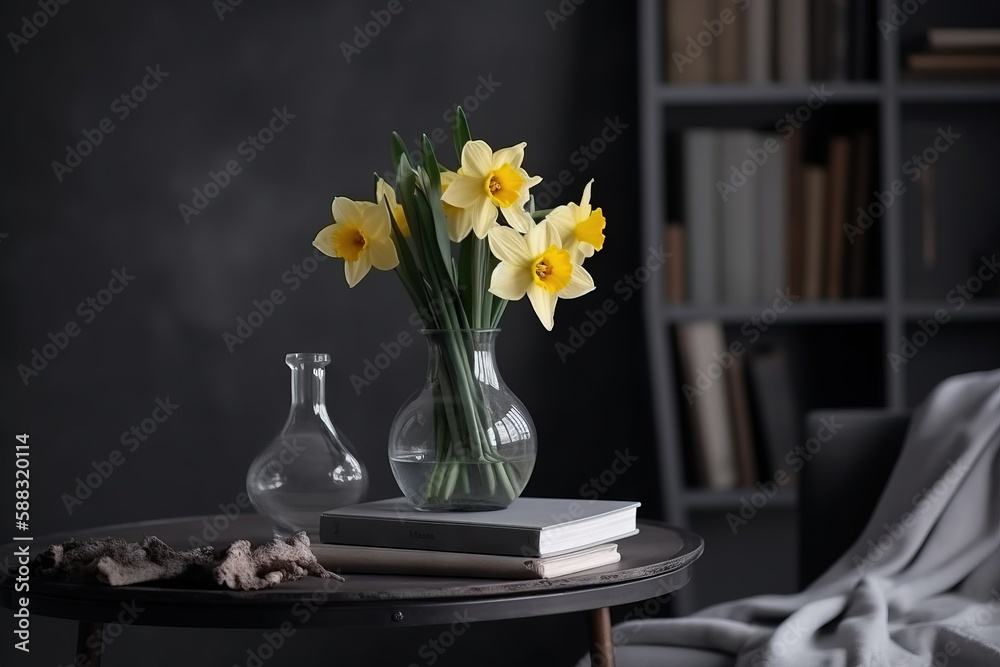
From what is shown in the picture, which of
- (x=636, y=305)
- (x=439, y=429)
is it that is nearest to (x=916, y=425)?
(x=636, y=305)

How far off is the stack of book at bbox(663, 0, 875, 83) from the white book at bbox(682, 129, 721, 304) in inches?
5.6

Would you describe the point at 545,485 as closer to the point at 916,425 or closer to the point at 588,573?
the point at 916,425

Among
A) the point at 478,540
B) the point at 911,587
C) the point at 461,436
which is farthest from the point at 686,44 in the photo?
the point at 478,540

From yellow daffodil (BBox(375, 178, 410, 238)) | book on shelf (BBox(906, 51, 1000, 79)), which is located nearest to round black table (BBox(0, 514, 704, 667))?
yellow daffodil (BBox(375, 178, 410, 238))

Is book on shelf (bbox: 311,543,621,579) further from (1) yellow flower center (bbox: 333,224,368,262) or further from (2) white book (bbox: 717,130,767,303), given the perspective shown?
(2) white book (bbox: 717,130,767,303)

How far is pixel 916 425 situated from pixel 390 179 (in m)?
1.19

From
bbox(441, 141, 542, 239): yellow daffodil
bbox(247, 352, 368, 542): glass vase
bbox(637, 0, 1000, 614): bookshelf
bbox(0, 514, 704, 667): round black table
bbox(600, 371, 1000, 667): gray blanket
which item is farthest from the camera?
bbox(637, 0, 1000, 614): bookshelf

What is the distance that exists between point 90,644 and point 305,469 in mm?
303

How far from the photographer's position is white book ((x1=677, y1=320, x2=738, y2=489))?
2150 mm

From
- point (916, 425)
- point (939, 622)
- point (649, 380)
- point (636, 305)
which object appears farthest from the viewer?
point (636, 305)

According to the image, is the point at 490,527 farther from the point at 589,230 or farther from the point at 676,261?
the point at 676,261

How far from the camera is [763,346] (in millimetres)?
2262

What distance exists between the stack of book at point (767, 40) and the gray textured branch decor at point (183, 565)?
4.77 feet

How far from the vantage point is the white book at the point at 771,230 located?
7.06ft
